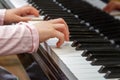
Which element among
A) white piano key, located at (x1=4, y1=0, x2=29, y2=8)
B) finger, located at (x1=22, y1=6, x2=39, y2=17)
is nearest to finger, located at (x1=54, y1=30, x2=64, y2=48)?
finger, located at (x1=22, y1=6, x2=39, y2=17)

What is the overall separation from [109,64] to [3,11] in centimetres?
54

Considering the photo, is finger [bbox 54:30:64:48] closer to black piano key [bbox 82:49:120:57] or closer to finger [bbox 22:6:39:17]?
black piano key [bbox 82:49:120:57]

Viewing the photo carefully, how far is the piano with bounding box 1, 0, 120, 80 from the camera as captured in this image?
70 centimetres

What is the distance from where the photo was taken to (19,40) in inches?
33.7

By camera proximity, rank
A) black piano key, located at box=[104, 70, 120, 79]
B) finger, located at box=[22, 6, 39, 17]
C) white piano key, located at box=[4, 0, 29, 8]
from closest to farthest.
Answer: black piano key, located at box=[104, 70, 120, 79] → finger, located at box=[22, 6, 39, 17] → white piano key, located at box=[4, 0, 29, 8]

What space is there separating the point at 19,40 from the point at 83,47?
183mm

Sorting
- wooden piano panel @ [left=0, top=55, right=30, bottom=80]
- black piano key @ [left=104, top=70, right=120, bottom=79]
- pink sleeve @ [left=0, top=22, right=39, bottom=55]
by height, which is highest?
black piano key @ [left=104, top=70, right=120, bottom=79]

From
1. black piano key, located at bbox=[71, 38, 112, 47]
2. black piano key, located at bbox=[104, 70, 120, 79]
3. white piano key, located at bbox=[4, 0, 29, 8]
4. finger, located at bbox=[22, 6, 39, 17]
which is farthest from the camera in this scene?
white piano key, located at bbox=[4, 0, 29, 8]

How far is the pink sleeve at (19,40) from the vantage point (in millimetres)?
855

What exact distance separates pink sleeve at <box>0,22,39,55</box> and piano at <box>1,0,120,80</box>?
0.05 m

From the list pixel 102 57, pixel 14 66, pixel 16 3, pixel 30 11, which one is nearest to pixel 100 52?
pixel 102 57

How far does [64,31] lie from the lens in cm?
88

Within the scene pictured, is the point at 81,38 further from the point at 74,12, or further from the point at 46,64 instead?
the point at 74,12

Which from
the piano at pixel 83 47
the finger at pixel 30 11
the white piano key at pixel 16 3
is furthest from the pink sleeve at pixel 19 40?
the white piano key at pixel 16 3
